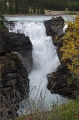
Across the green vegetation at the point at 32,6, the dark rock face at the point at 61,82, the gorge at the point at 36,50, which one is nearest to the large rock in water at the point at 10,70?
the gorge at the point at 36,50

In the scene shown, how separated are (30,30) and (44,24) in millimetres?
1851

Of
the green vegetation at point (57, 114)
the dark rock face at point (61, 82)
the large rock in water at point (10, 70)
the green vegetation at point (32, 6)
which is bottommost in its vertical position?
the dark rock face at point (61, 82)

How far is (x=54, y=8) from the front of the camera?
80000mm

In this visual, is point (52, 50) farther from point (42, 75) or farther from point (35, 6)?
point (35, 6)

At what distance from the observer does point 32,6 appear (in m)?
69.7

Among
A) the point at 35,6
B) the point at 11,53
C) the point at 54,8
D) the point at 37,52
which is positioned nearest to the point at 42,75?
the point at 37,52

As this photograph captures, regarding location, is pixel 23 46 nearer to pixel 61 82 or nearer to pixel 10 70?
pixel 61 82

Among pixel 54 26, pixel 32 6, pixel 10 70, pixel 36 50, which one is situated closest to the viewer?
pixel 10 70

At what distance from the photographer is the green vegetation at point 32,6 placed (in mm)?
59188

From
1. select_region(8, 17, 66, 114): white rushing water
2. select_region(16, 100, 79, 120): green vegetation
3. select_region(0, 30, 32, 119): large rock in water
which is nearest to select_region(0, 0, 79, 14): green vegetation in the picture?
select_region(8, 17, 66, 114): white rushing water

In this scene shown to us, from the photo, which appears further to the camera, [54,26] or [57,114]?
[54,26]

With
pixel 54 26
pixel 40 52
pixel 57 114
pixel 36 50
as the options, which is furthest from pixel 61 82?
pixel 57 114

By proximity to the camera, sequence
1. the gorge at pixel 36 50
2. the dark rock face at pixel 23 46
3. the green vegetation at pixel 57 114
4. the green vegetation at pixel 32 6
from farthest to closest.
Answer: the green vegetation at pixel 32 6 < the dark rock face at pixel 23 46 < the gorge at pixel 36 50 < the green vegetation at pixel 57 114

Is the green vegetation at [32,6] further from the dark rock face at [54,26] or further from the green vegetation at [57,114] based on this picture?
the green vegetation at [57,114]
